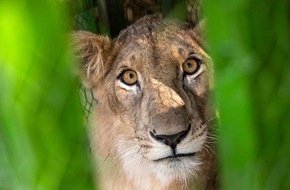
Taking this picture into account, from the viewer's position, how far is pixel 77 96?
399 mm

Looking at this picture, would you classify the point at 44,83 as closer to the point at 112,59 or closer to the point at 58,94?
the point at 58,94

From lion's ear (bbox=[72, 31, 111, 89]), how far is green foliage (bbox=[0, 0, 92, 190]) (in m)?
1.31

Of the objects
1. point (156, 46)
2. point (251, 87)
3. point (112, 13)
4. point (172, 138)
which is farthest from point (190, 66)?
point (251, 87)

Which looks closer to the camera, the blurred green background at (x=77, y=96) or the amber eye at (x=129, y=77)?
the blurred green background at (x=77, y=96)

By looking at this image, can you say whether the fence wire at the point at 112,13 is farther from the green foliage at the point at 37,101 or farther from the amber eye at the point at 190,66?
the green foliage at the point at 37,101

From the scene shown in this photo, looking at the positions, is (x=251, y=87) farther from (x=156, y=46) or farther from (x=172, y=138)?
(x=156, y=46)

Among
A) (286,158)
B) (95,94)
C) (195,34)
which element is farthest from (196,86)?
(286,158)

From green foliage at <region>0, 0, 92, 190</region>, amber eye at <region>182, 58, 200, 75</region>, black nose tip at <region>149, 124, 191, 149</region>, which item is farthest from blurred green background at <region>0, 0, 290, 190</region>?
amber eye at <region>182, 58, 200, 75</region>

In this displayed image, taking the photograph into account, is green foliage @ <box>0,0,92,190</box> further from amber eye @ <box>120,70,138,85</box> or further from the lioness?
amber eye @ <box>120,70,138,85</box>

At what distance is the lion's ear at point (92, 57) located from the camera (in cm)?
172

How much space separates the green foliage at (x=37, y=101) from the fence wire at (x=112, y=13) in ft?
4.26

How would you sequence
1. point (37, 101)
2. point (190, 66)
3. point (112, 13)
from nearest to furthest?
point (37, 101) → point (190, 66) → point (112, 13)

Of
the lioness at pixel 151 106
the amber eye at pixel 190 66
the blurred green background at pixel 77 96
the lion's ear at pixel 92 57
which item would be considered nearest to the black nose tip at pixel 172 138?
the lioness at pixel 151 106

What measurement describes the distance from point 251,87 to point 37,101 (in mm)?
131
